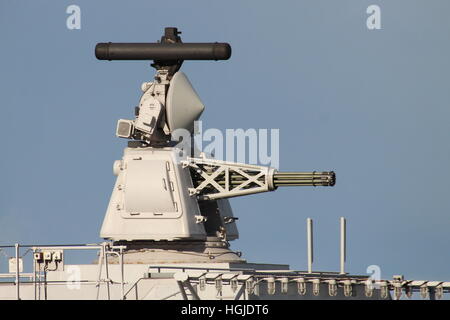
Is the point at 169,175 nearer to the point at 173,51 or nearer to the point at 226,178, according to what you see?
the point at 226,178

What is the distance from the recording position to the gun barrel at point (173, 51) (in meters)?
89.2

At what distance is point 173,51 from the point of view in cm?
8944

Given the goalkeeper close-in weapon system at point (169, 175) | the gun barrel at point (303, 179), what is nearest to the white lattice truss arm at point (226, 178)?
the goalkeeper close-in weapon system at point (169, 175)

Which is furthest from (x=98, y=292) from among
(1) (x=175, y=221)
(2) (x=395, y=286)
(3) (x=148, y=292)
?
(2) (x=395, y=286)

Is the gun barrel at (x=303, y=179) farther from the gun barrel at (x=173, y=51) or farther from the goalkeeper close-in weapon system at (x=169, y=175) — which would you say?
the gun barrel at (x=173, y=51)

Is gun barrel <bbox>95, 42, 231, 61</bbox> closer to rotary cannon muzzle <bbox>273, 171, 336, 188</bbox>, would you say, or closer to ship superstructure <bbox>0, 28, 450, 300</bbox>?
ship superstructure <bbox>0, 28, 450, 300</bbox>

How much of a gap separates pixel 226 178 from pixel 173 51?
611cm

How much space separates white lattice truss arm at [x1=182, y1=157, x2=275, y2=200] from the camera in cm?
8894

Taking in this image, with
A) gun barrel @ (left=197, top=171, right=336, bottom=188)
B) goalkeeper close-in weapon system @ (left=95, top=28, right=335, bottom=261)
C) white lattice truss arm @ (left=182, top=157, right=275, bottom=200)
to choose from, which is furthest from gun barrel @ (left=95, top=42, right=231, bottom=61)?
gun barrel @ (left=197, top=171, right=336, bottom=188)

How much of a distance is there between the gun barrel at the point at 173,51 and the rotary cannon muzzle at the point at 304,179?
19.2 feet

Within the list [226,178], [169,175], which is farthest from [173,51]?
[226,178]
